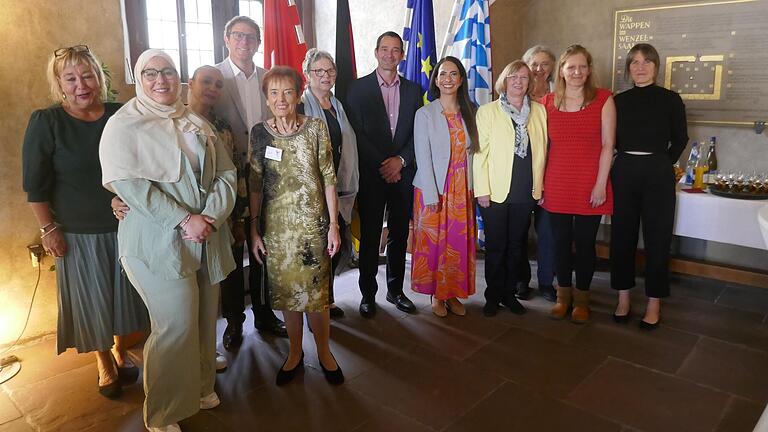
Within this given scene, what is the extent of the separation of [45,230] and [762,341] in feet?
11.9

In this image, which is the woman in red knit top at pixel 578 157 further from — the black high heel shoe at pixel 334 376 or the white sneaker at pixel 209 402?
the white sneaker at pixel 209 402

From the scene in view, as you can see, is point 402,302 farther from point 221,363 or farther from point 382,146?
point 221,363

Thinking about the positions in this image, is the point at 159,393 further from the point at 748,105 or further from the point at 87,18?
the point at 748,105

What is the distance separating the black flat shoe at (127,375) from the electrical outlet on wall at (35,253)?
83 centimetres

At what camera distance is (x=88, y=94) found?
230cm

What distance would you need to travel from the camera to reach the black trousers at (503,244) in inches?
124

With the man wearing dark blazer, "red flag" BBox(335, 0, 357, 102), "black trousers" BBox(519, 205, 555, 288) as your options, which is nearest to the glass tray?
"black trousers" BBox(519, 205, 555, 288)

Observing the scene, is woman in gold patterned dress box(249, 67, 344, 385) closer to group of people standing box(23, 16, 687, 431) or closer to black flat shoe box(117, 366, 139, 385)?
group of people standing box(23, 16, 687, 431)

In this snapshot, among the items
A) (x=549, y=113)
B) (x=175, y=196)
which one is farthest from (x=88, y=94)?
(x=549, y=113)

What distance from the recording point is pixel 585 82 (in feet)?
9.52

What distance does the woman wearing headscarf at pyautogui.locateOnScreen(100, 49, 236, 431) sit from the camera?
186 cm

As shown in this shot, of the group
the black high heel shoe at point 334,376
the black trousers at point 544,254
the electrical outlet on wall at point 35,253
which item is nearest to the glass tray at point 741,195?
the black trousers at point 544,254

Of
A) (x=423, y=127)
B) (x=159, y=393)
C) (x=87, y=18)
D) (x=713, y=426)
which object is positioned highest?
(x=87, y=18)

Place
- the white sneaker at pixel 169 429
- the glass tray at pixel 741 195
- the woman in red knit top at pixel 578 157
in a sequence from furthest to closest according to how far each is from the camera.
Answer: the glass tray at pixel 741 195 < the woman in red knit top at pixel 578 157 < the white sneaker at pixel 169 429
